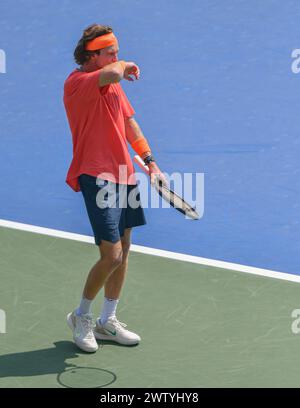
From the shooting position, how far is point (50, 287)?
6.53 meters

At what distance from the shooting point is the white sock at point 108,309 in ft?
19.2

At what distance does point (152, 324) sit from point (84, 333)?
0.56m

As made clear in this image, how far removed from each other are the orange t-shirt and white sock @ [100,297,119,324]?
0.79 meters

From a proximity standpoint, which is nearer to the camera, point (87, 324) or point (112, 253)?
point (112, 253)

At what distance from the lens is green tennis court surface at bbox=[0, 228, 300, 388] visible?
5.36 metres

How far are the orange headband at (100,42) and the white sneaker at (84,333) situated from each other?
1.58 m

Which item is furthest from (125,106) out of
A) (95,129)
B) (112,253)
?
(112,253)

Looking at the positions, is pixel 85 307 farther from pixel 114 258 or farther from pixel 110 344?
pixel 114 258

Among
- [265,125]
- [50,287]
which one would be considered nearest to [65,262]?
[50,287]

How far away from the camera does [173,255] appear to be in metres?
7.18

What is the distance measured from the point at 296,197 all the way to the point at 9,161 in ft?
8.33

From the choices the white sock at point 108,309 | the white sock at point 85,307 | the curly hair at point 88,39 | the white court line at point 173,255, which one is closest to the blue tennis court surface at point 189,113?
the white court line at point 173,255

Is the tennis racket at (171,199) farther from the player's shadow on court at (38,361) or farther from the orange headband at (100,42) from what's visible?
the player's shadow on court at (38,361)

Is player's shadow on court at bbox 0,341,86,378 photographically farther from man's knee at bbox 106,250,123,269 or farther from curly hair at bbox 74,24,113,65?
curly hair at bbox 74,24,113,65
